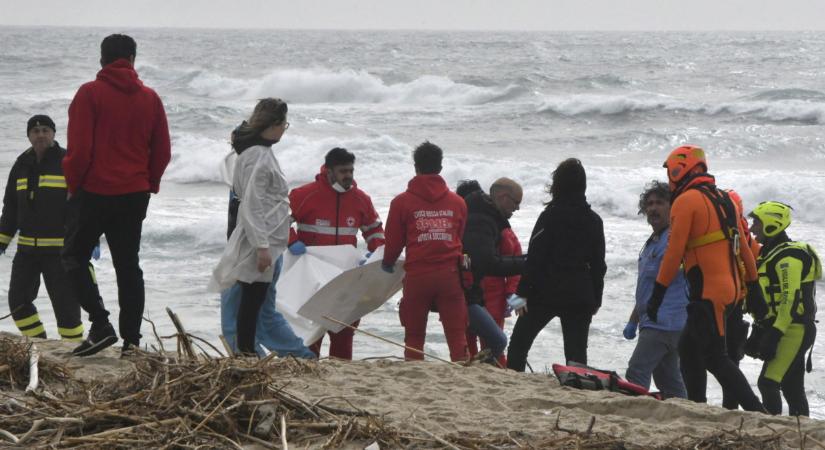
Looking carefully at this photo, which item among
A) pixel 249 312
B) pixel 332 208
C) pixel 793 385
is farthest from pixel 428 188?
pixel 793 385

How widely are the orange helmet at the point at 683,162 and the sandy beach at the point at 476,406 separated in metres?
1.17

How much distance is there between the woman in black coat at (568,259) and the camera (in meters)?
6.48

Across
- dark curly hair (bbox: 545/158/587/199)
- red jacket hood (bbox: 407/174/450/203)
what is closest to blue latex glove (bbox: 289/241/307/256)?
red jacket hood (bbox: 407/174/450/203)

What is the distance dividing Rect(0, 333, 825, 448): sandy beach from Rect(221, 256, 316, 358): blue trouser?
19.8 inches

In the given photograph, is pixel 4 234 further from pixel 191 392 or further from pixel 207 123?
pixel 207 123

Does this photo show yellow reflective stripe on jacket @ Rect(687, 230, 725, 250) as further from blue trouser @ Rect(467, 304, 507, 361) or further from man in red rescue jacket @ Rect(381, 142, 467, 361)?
blue trouser @ Rect(467, 304, 507, 361)

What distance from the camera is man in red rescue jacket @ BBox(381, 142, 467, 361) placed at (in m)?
6.82

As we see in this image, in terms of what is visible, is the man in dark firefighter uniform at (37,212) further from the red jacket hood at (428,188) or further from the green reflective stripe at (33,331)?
the red jacket hood at (428,188)

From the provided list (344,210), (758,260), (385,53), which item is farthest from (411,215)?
(385,53)

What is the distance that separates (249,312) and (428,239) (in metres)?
1.23

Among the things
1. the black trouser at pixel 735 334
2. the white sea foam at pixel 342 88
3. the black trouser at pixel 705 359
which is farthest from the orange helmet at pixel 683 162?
the white sea foam at pixel 342 88

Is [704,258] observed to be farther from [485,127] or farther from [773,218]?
[485,127]

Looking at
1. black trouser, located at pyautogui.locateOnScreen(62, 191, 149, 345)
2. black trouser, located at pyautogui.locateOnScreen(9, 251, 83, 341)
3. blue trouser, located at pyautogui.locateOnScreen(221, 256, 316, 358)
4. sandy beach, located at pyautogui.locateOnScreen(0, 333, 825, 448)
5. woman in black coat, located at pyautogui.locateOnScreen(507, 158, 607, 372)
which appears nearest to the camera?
sandy beach, located at pyautogui.locateOnScreen(0, 333, 825, 448)

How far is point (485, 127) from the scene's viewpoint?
3031 centimetres
